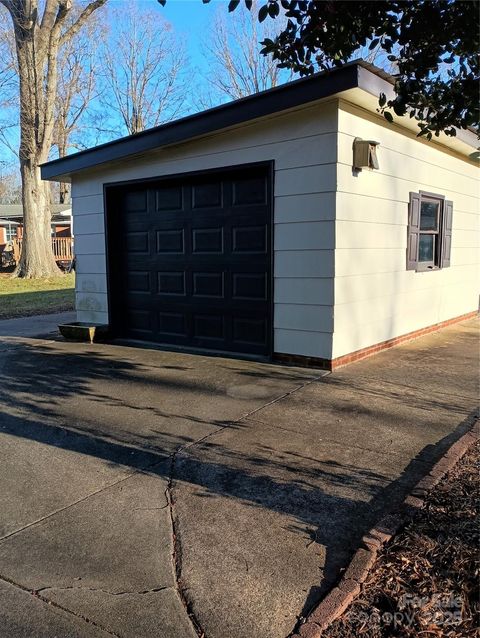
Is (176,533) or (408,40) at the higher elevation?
(408,40)

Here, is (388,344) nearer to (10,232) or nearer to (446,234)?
(446,234)

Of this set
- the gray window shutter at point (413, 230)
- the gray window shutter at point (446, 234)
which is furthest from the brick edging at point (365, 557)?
the gray window shutter at point (446, 234)

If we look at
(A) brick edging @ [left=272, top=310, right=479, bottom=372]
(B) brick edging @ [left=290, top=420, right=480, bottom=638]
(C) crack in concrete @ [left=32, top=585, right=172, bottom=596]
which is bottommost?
(C) crack in concrete @ [left=32, top=585, right=172, bottom=596]

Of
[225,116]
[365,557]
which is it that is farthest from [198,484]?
[225,116]

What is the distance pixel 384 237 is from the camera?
6.86 metres

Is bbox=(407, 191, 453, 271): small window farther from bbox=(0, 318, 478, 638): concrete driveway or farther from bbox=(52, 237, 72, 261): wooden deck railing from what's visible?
bbox=(52, 237, 72, 261): wooden deck railing

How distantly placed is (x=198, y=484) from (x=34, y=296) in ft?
45.8

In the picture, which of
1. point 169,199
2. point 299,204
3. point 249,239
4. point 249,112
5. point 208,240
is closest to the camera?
point 249,112

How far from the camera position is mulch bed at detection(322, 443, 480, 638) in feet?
6.54

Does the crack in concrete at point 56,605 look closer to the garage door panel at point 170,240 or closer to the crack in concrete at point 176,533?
the crack in concrete at point 176,533

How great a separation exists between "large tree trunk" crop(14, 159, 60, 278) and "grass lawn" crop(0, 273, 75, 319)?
0.67m

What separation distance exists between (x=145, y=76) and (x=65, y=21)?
1193cm

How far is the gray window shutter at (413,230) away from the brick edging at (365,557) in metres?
4.47

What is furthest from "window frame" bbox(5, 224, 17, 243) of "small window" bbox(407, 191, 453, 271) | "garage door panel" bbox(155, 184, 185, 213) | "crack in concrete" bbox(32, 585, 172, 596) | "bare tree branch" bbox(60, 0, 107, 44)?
"crack in concrete" bbox(32, 585, 172, 596)
